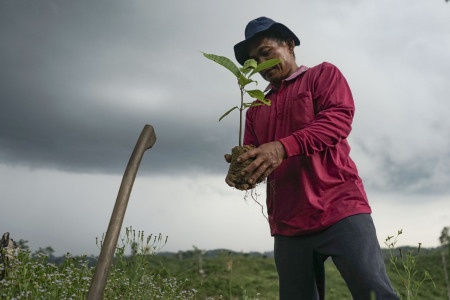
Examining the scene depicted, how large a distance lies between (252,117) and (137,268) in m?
1.34

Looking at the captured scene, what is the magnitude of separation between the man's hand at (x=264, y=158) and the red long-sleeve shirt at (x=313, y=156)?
5 cm

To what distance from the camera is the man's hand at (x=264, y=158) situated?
1.99 m

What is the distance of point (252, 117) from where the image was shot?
2.92 m

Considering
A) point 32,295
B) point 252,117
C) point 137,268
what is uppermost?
point 252,117

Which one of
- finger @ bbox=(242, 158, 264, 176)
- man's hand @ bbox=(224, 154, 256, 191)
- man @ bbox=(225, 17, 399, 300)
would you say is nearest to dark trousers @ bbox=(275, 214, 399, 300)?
man @ bbox=(225, 17, 399, 300)

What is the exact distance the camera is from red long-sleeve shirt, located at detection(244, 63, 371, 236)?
2.19 metres

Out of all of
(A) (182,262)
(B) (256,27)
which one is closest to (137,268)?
(B) (256,27)

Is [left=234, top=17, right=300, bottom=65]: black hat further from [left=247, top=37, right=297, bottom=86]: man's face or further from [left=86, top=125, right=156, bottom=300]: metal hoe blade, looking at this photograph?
[left=86, top=125, right=156, bottom=300]: metal hoe blade

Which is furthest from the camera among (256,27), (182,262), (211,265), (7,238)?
(182,262)

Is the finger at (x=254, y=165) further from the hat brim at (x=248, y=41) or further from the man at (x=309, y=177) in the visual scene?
the hat brim at (x=248, y=41)

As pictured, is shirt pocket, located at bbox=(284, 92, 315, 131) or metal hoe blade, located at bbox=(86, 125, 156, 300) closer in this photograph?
metal hoe blade, located at bbox=(86, 125, 156, 300)

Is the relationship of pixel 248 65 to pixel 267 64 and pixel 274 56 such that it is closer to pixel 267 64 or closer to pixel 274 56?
pixel 267 64

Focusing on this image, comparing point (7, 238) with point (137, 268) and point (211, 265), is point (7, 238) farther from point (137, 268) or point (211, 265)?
point (211, 265)

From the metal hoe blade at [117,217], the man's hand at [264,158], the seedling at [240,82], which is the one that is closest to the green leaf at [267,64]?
the seedling at [240,82]
